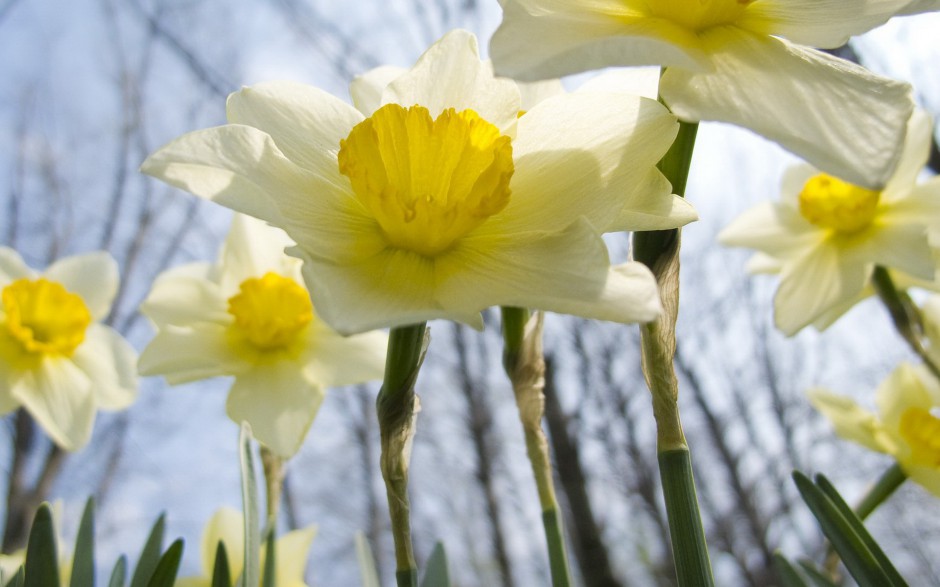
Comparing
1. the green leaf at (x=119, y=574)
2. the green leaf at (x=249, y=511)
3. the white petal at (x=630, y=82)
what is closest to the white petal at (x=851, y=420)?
the white petal at (x=630, y=82)

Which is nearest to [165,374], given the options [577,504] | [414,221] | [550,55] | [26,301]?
[26,301]

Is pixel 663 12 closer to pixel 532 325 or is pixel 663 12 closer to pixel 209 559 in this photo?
pixel 532 325

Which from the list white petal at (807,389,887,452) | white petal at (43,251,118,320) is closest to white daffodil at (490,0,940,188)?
white petal at (807,389,887,452)

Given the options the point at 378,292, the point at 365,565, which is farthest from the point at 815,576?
the point at 378,292

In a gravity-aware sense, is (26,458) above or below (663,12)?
above

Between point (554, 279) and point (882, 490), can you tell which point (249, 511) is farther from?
point (882, 490)

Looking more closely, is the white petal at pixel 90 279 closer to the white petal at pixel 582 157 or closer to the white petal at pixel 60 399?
the white petal at pixel 60 399

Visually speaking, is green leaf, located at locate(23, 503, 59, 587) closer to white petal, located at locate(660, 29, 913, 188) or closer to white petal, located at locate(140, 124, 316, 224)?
white petal, located at locate(140, 124, 316, 224)
